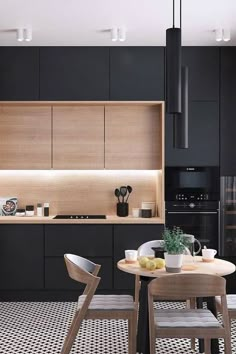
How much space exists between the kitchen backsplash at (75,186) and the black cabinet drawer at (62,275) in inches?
30.4

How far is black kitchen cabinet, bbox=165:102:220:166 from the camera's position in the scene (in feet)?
19.3

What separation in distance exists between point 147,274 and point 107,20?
253 cm

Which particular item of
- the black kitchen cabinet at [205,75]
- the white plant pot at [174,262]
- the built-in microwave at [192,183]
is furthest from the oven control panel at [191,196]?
the white plant pot at [174,262]

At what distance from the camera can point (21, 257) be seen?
5.72 meters

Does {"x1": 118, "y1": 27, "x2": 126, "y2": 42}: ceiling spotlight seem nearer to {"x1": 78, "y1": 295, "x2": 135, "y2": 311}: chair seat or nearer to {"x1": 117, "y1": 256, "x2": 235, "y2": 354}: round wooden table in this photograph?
{"x1": 117, "y1": 256, "x2": 235, "y2": 354}: round wooden table

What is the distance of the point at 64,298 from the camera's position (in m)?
5.75

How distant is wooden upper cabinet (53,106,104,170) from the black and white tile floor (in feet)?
5.29

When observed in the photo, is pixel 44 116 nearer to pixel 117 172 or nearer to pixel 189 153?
pixel 117 172

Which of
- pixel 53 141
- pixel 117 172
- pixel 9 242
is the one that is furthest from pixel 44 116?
pixel 9 242

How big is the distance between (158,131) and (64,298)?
212 centimetres

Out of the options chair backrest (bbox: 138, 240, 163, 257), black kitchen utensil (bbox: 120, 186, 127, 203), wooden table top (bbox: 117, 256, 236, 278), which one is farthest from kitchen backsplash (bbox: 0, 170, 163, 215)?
wooden table top (bbox: 117, 256, 236, 278)

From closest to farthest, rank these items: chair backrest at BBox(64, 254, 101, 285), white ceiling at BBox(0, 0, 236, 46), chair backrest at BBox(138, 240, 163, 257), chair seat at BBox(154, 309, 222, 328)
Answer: chair seat at BBox(154, 309, 222, 328)
chair backrest at BBox(64, 254, 101, 285)
white ceiling at BBox(0, 0, 236, 46)
chair backrest at BBox(138, 240, 163, 257)

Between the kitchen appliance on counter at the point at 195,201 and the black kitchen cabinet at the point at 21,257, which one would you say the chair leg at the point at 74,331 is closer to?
the black kitchen cabinet at the point at 21,257

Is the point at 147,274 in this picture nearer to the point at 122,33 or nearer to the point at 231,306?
the point at 231,306
